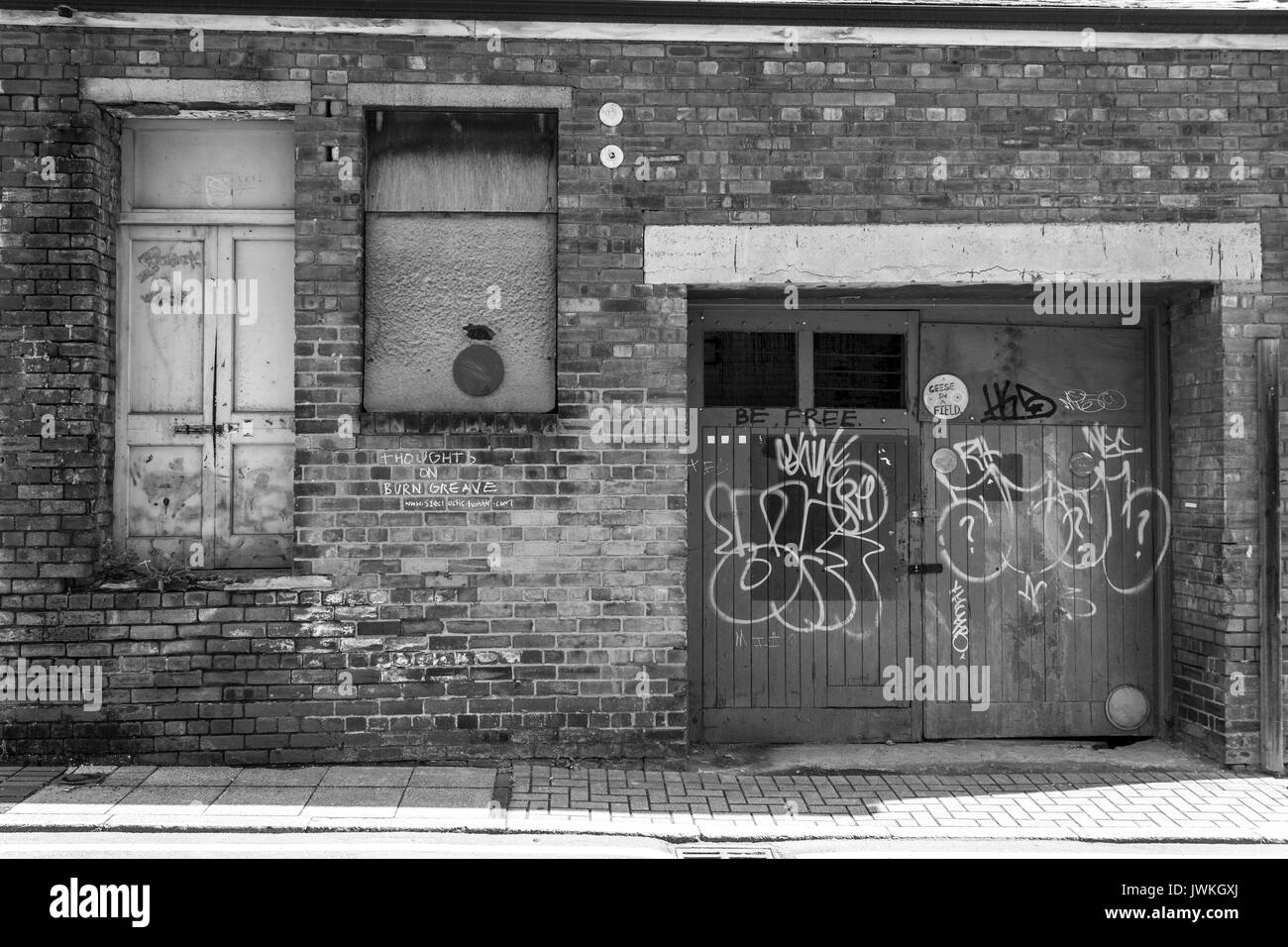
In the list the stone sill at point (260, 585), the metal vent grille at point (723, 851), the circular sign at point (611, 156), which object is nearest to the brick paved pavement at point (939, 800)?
the metal vent grille at point (723, 851)

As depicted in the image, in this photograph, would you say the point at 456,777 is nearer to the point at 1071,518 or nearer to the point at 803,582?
the point at 803,582

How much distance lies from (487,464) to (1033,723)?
3760 millimetres

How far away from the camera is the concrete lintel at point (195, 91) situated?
597 cm

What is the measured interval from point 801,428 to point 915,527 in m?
0.96

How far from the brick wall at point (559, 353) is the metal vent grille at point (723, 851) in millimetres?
1236

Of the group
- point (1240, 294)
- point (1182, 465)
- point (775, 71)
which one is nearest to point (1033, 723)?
point (1182, 465)

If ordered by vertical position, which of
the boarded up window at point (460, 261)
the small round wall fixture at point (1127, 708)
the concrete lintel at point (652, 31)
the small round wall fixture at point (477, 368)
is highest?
the concrete lintel at point (652, 31)

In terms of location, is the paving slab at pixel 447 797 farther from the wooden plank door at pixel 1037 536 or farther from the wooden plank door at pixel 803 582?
the wooden plank door at pixel 1037 536

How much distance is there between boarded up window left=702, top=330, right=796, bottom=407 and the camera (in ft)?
21.9

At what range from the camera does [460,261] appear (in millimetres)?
6191

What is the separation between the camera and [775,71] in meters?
6.15

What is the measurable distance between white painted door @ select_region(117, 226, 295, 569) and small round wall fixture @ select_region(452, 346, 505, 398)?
1.04 metres

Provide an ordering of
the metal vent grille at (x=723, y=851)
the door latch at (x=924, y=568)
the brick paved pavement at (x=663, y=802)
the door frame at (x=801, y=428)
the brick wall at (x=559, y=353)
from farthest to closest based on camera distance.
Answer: the door latch at (x=924, y=568), the door frame at (x=801, y=428), the brick wall at (x=559, y=353), the brick paved pavement at (x=663, y=802), the metal vent grille at (x=723, y=851)

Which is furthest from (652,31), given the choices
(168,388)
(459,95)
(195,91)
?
(168,388)
